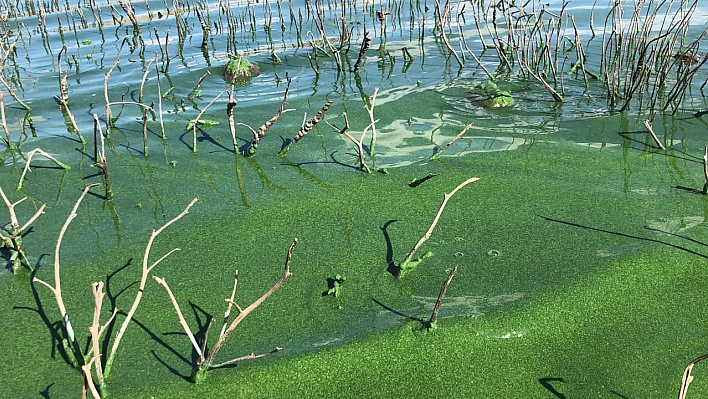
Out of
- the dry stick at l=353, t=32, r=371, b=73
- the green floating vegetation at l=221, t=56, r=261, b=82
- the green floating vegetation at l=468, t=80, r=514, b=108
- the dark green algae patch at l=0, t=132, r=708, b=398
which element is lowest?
the dark green algae patch at l=0, t=132, r=708, b=398

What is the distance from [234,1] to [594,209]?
28.8 ft

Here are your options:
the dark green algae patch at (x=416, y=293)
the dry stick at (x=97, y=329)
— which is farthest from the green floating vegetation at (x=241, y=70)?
the dry stick at (x=97, y=329)

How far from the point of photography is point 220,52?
5.97 m

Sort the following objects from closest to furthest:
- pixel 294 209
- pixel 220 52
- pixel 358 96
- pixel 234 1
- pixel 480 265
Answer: pixel 480 265 < pixel 294 209 < pixel 358 96 < pixel 220 52 < pixel 234 1

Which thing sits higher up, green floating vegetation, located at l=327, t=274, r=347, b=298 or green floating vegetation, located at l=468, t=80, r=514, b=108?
green floating vegetation, located at l=468, t=80, r=514, b=108

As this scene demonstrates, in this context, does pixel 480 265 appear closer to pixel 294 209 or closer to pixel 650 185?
pixel 294 209

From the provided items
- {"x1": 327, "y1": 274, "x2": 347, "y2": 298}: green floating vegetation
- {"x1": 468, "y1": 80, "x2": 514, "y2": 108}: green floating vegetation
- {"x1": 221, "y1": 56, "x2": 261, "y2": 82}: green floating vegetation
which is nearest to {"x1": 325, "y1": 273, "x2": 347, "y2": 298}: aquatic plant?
{"x1": 327, "y1": 274, "x2": 347, "y2": 298}: green floating vegetation

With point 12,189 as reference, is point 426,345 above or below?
below

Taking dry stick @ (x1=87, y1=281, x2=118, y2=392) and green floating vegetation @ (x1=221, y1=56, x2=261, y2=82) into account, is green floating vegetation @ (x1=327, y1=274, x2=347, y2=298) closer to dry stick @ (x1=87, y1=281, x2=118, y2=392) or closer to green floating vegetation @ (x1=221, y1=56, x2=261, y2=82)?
dry stick @ (x1=87, y1=281, x2=118, y2=392)

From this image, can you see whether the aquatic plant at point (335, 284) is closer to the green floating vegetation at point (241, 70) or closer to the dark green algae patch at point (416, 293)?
the dark green algae patch at point (416, 293)

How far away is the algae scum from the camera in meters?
1.73

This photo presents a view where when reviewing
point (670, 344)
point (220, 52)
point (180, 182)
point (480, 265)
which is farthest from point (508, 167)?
point (220, 52)

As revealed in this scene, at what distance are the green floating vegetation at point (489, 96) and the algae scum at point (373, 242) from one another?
17 millimetres

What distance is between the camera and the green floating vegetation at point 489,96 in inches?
152
